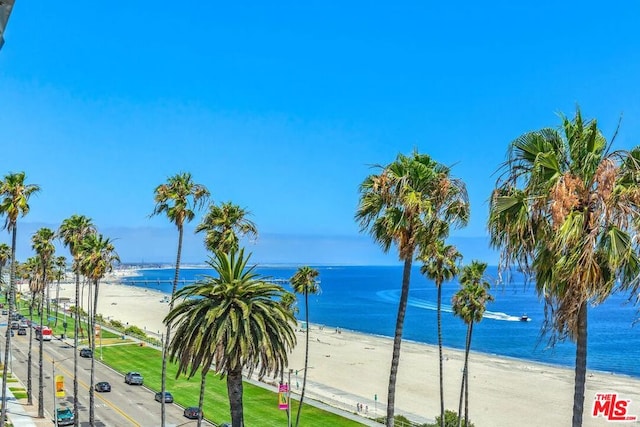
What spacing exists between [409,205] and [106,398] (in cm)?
4594

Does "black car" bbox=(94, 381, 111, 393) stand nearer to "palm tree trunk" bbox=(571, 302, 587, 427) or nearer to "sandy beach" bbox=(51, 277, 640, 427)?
"sandy beach" bbox=(51, 277, 640, 427)

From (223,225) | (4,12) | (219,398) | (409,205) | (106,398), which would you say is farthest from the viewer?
(219,398)

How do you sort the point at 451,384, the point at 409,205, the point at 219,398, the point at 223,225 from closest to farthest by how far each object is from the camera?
the point at 409,205 → the point at 223,225 → the point at 219,398 → the point at 451,384

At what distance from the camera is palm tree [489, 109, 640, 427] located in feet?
35.0

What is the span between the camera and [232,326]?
20.6 m

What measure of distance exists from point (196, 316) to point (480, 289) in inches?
1068

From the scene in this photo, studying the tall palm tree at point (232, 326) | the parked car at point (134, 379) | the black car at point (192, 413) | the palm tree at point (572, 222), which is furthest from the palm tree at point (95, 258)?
the palm tree at point (572, 222)

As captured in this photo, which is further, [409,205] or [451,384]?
[451,384]

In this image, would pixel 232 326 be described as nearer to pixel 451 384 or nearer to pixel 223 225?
pixel 223 225

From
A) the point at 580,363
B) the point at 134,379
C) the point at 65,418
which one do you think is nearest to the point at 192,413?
the point at 65,418

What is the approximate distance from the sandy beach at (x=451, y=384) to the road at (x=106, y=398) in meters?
18.6

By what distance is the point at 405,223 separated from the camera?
20.2 meters

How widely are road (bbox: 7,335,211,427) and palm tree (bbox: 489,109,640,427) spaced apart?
131ft

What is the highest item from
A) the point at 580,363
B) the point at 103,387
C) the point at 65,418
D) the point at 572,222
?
the point at 572,222
